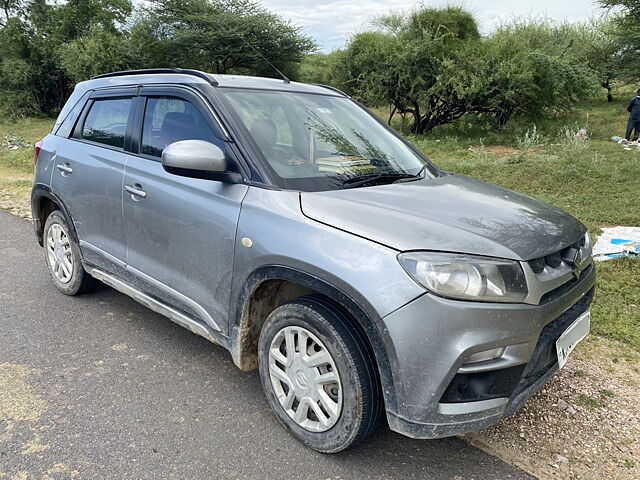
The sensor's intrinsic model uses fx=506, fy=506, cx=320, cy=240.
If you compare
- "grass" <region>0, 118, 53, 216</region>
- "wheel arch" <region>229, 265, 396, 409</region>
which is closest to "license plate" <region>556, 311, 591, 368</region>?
"wheel arch" <region>229, 265, 396, 409</region>

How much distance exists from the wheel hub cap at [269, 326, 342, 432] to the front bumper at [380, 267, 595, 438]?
317 millimetres

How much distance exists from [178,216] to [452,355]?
1.71 m

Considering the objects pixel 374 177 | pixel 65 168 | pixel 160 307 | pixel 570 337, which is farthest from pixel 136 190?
pixel 570 337

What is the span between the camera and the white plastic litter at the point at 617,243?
5012 millimetres

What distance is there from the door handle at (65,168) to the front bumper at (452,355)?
2.94 meters

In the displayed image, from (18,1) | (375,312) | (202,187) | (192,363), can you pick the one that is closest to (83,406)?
(192,363)

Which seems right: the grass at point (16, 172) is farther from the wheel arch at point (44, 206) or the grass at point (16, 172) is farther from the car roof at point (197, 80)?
the car roof at point (197, 80)

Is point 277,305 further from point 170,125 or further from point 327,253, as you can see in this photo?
point 170,125

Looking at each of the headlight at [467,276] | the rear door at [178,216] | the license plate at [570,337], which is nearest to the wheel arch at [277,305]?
the rear door at [178,216]

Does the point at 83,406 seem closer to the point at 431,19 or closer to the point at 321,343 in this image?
the point at 321,343

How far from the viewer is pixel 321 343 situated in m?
2.28

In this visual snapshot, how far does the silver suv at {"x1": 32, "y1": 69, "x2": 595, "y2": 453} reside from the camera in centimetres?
204

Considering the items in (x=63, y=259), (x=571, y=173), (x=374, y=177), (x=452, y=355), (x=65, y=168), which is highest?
(x=374, y=177)

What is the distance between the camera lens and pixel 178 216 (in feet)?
9.48
